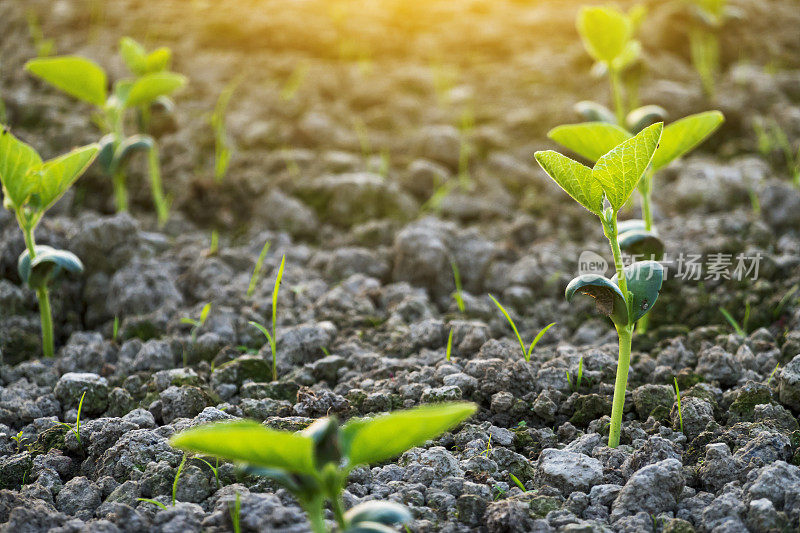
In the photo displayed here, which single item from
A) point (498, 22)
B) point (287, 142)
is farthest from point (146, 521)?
point (498, 22)

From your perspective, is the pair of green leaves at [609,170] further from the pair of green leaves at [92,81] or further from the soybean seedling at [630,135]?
the pair of green leaves at [92,81]

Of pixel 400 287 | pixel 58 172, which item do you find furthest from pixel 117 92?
pixel 400 287

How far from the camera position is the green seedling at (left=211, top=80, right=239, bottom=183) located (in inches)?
106

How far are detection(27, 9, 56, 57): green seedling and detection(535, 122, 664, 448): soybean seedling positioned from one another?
2.86 metres

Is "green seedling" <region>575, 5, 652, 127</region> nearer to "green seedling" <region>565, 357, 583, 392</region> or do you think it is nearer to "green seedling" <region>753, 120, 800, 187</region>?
"green seedling" <region>753, 120, 800, 187</region>

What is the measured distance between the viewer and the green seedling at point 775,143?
269cm

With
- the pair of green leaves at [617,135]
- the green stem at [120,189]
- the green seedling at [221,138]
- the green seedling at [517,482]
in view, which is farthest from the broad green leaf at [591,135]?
the green stem at [120,189]

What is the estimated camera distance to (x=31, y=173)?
1715 mm

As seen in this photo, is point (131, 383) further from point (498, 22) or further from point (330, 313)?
point (498, 22)

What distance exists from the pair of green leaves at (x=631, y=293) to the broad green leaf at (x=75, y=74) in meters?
1.72

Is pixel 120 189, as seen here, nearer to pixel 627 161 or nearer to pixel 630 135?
pixel 630 135

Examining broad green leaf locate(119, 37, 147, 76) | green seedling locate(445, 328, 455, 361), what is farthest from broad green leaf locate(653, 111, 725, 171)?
broad green leaf locate(119, 37, 147, 76)

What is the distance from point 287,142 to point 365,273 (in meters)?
0.93

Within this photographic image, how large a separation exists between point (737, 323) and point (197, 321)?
58.6 inches
